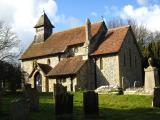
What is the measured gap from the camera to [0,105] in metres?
18.2

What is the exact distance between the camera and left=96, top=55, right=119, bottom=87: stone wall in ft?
141

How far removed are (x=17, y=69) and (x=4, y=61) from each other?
2355 mm

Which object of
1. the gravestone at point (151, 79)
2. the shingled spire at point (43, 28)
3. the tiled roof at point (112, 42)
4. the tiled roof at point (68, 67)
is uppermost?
the shingled spire at point (43, 28)

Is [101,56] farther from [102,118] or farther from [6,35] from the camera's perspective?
[102,118]

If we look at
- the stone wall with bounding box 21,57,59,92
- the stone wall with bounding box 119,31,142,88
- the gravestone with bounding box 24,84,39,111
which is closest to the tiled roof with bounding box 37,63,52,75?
the stone wall with bounding box 21,57,59,92

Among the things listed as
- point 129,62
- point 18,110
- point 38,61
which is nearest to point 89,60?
point 129,62

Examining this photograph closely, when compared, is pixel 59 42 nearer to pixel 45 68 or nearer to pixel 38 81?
pixel 45 68

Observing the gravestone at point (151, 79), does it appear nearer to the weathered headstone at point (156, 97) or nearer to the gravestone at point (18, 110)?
the weathered headstone at point (156, 97)

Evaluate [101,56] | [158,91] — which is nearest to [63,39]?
[101,56]

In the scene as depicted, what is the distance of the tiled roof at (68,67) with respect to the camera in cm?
4422

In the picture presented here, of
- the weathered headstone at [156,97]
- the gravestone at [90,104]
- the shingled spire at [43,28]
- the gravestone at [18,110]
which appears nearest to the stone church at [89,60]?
the shingled spire at [43,28]

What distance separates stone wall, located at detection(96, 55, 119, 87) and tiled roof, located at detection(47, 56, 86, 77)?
2470 mm

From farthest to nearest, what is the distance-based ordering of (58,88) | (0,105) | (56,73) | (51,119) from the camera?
(56,73) < (58,88) < (0,105) < (51,119)

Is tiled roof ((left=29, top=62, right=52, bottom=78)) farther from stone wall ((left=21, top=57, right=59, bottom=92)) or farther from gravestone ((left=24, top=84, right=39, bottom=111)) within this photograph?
gravestone ((left=24, top=84, right=39, bottom=111))
